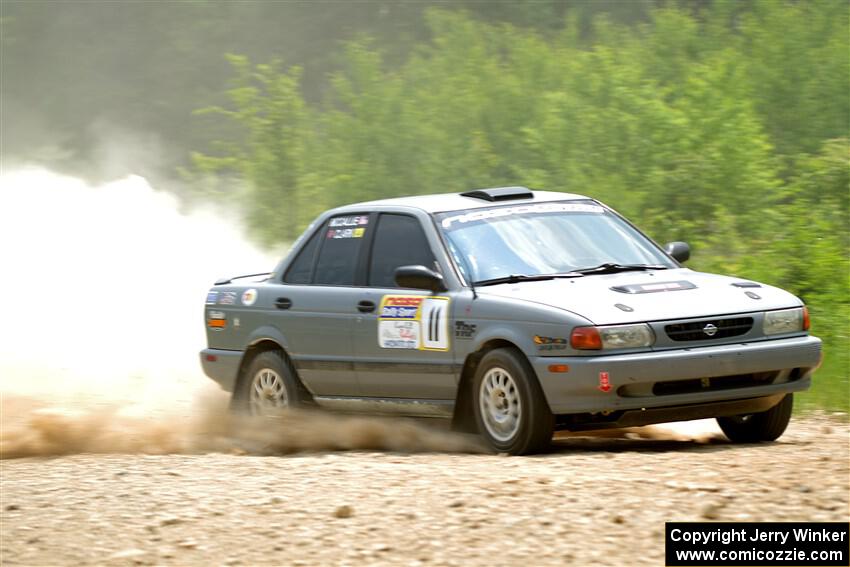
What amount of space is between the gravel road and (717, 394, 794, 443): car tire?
2.14 feet

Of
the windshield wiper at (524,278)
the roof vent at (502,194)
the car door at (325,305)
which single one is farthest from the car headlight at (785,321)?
the car door at (325,305)

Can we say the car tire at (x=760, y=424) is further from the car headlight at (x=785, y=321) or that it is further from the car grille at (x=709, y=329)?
the car grille at (x=709, y=329)

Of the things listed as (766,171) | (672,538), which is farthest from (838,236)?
(672,538)

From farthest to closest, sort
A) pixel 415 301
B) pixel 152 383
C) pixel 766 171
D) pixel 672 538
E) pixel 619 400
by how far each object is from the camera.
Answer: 1. pixel 766 171
2. pixel 152 383
3. pixel 415 301
4. pixel 619 400
5. pixel 672 538

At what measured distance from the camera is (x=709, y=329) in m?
8.23

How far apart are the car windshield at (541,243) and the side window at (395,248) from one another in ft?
0.62

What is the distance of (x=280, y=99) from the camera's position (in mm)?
23234

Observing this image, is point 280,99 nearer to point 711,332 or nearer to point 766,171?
point 766,171

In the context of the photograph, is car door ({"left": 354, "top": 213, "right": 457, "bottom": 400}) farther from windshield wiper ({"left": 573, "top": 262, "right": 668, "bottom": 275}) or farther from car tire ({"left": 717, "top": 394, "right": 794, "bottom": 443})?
car tire ({"left": 717, "top": 394, "right": 794, "bottom": 443})

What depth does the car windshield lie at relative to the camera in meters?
9.12

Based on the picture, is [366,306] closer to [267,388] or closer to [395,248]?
[395,248]

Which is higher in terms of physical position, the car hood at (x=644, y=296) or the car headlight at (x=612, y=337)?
the car hood at (x=644, y=296)

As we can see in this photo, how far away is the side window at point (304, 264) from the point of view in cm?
1030

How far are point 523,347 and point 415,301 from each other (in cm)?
111
